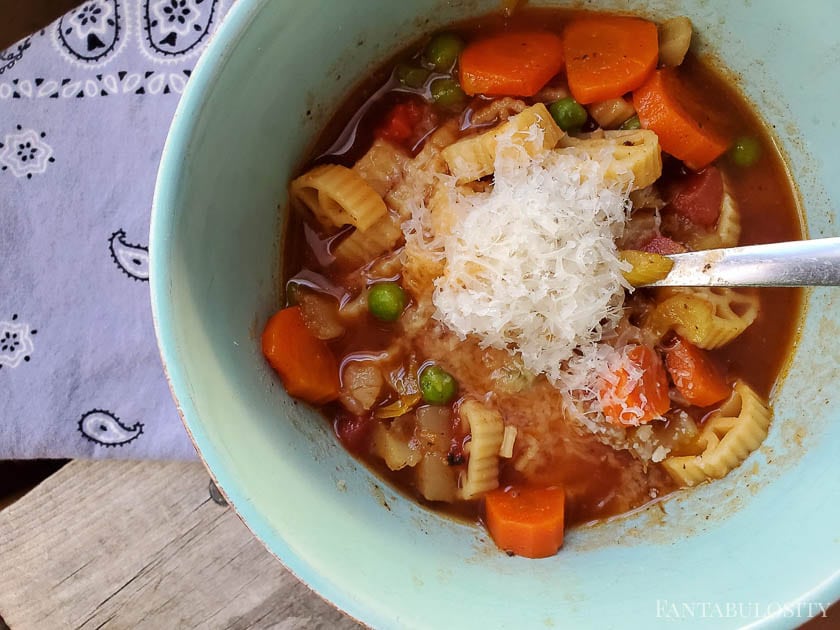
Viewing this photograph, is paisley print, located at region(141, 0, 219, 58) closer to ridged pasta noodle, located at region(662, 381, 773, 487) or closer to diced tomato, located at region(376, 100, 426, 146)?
diced tomato, located at region(376, 100, 426, 146)

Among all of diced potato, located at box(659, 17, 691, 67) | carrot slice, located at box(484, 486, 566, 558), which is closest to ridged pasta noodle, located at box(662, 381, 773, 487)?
carrot slice, located at box(484, 486, 566, 558)

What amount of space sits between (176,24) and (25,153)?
0.67 metres

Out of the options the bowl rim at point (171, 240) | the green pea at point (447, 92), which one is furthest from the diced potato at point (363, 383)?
the green pea at point (447, 92)

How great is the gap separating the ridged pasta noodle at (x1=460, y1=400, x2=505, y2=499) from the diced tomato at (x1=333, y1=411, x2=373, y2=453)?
297 mm

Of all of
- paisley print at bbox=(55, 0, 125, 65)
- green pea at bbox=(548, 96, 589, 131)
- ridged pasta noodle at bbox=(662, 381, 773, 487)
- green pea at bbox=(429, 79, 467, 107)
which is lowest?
ridged pasta noodle at bbox=(662, 381, 773, 487)

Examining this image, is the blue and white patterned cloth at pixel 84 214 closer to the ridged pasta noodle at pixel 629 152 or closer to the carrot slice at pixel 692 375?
the ridged pasta noodle at pixel 629 152

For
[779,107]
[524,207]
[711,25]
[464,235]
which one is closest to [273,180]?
[464,235]

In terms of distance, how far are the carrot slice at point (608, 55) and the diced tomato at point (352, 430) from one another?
1.16 metres

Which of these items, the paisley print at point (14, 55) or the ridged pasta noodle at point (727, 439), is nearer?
the ridged pasta noodle at point (727, 439)

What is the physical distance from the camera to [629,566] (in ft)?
7.00

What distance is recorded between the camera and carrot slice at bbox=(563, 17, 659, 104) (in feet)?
7.51

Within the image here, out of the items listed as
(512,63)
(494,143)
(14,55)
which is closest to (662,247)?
(494,143)

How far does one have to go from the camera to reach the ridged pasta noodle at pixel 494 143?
7.14 ft

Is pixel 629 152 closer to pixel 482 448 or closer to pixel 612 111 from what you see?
pixel 612 111
